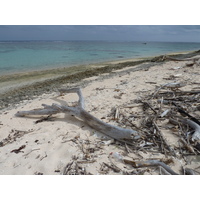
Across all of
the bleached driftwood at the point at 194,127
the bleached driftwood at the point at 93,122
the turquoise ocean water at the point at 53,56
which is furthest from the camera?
the turquoise ocean water at the point at 53,56

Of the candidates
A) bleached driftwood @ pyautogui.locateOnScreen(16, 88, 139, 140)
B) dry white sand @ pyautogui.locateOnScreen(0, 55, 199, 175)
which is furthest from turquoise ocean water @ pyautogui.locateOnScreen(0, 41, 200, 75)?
dry white sand @ pyautogui.locateOnScreen(0, 55, 199, 175)

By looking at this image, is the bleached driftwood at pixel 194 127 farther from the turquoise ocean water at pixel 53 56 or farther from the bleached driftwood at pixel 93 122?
the turquoise ocean water at pixel 53 56

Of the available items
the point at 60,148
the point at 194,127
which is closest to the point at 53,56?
the point at 60,148

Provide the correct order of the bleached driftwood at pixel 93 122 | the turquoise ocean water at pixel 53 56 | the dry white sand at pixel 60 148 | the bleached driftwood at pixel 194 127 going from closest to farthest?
the dry white sand at pixel 60 148, the bleached driftwood at pixel 194 127, the bleached driftwood at pixel 93 122, the turquoise ocean water at pixel 53 56

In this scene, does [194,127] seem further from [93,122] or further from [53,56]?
[53,56]

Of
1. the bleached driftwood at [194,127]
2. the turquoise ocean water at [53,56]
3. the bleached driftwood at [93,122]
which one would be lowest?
the bleached driftwood at [93,122]

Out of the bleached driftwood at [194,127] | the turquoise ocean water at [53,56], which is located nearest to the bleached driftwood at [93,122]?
the bleached driftwood at [194,127]

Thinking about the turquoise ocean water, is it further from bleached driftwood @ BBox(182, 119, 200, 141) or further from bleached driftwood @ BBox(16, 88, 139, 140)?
bleached driftwood @ BBox(182, 119, 200, 141)

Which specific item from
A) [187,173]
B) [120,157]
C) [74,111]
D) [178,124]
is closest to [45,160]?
[120,157]

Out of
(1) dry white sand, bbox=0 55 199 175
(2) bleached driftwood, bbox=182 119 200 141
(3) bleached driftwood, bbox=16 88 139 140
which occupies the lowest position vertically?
(1) dry white sand, bbox=0 55 199 175

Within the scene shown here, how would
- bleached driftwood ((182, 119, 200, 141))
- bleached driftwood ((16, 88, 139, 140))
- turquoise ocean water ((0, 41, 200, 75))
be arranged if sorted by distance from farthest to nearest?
turquoise ocean water ((0, 41, 200, 75)) → bleached driftwood ((16, 88, 139, 140)) → bleached driftwood ((182, 119, 200, 141))

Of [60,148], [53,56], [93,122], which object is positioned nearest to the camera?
[60,148]

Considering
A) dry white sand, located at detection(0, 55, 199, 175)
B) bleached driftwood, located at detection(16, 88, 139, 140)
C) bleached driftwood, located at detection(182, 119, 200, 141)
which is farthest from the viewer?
bleached driftwood, located at detection(16, 88, 139, 140)
